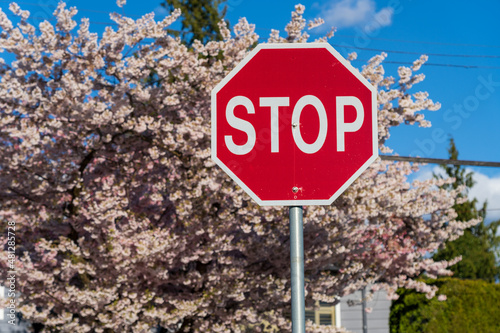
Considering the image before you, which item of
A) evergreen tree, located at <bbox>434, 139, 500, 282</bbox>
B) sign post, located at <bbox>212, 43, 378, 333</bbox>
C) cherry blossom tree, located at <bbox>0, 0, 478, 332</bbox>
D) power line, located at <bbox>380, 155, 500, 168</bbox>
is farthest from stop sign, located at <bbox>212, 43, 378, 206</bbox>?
evergreen tree, located at <bbox>434, 139, 500, 282</bbox>

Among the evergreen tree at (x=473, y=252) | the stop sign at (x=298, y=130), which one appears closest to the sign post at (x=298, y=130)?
the stop sign at (x=298, y=130)

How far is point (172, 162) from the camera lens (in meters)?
10.2

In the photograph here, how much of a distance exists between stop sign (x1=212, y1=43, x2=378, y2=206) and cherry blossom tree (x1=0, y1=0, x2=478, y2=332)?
6.20 meters

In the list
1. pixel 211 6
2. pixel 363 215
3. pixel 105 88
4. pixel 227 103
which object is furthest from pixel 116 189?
pixel 211 6

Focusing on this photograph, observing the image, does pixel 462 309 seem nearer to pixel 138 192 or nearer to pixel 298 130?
pixel 138 192

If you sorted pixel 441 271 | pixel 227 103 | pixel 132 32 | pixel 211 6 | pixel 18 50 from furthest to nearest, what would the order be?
pixel 211 6 → pixel 441 271 → pixel 132 32 → pixel 18 50 → pixel 227 103

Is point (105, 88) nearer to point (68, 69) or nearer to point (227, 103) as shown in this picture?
point (68, 69)

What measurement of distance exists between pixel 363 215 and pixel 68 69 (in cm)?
551

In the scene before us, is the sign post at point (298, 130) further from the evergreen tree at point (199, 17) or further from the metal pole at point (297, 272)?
the evergreen tree at point (199, 17)

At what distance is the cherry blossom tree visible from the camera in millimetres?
9289

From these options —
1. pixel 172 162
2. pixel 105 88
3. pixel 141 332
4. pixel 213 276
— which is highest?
pixel 105 88

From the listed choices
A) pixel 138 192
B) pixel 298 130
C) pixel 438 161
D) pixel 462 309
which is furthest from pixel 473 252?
pixel 298 130

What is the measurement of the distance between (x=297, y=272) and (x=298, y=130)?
2.21ft

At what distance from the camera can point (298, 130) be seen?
9.34ft
